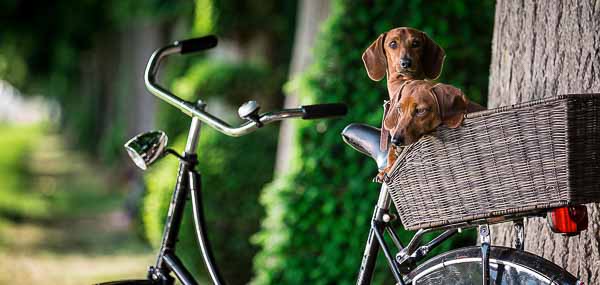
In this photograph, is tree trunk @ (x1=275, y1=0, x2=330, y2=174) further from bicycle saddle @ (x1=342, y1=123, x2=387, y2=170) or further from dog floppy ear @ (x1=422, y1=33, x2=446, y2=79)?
dog floppy ear @ (x1=422, y1=33, x2=446, y2=79)

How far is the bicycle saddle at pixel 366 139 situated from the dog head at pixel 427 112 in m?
0.36

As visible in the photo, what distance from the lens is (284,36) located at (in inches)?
380

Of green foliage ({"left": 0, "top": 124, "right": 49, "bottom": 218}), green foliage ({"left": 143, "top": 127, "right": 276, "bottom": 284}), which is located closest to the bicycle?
green foliage ({"left": 143, "top": 127, "right": 276, "bottom": 284})

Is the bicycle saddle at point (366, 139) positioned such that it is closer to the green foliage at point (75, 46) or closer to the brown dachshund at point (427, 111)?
the brown dachshund at point (427, 111)

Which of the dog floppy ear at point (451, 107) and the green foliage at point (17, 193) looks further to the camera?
the green foliage at point (17, 193)

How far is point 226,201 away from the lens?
7480 mm

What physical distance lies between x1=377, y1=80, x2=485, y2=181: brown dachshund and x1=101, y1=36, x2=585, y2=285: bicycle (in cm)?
32

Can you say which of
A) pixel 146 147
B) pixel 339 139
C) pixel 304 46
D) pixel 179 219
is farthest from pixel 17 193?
pixel 146 147

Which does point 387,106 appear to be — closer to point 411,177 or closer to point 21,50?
point 411,177

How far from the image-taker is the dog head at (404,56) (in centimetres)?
272

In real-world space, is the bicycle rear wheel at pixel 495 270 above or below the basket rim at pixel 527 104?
below

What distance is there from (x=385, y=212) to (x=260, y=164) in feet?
16.0

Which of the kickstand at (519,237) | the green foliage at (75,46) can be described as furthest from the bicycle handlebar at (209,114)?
the green foliage at (75,46)

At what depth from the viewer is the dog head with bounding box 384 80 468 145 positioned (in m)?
2.46
